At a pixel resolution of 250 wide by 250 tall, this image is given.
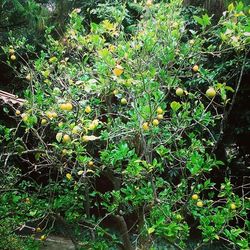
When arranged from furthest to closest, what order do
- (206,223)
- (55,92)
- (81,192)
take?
(81,192)
(55,92)
(206,223)

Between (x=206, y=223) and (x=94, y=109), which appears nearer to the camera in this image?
(x=206, y=223)

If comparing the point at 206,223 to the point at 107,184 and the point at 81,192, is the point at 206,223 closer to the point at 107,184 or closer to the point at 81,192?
the point at 81,192

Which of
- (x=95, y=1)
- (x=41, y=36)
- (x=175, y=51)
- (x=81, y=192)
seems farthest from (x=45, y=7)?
(x=175, y=51)

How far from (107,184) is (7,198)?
261 cm

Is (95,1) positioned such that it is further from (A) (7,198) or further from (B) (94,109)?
(A) (7,198)

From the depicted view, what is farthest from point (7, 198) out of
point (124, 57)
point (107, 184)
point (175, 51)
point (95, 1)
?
point (95, 1)

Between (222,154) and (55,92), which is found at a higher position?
(55,92)

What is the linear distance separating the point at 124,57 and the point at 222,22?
1.93 feet

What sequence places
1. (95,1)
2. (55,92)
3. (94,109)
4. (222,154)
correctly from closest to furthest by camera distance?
(55,92) < (94,109) < (222,154) < (95,1)

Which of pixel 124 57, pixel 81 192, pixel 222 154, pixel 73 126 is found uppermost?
pixel 124 57

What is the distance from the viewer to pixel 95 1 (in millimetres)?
5258

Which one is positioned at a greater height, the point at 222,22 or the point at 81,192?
the point at 222,22

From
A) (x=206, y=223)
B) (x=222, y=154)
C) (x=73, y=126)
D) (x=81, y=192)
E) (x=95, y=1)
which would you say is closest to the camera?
(x=73, y=126)

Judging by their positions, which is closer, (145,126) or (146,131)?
(145,126)
